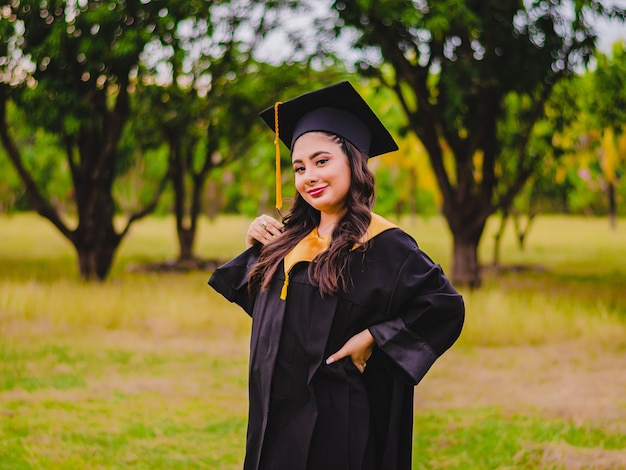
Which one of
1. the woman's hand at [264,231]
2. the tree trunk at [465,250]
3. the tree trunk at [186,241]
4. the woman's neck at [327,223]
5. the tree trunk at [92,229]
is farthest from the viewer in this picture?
the tree trunk at [186,241]

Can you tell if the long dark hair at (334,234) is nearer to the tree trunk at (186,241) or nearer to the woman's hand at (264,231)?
the woman's hand at (264,231)

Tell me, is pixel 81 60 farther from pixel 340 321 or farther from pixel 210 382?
pixel 340 321

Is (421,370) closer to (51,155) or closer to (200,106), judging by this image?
(200,106)

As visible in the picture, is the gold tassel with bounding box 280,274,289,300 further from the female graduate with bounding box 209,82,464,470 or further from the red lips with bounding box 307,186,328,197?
the red lips with bounding box 307,186,328,197

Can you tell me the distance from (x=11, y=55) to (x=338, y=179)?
953cm

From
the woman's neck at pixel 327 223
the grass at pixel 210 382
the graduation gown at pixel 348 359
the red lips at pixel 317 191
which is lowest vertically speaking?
the grass at pixel 210 382

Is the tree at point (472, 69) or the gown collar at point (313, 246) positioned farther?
the tree at point (472, 69)

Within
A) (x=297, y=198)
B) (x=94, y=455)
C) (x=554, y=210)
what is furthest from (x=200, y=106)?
(x=554, y=210)

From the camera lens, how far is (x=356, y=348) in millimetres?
2611

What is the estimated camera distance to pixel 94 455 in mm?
4812

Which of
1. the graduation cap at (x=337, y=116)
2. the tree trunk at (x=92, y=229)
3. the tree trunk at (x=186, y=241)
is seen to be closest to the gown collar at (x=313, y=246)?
the graduation cap at (x=337, y=116)

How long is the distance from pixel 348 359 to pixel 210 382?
4164 millimetres

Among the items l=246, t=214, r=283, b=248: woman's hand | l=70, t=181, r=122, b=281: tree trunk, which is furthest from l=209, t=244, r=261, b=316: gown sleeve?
l=70, t=181, r=122, b=281: tree trunk

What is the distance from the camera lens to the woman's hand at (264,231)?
9.80 feet
